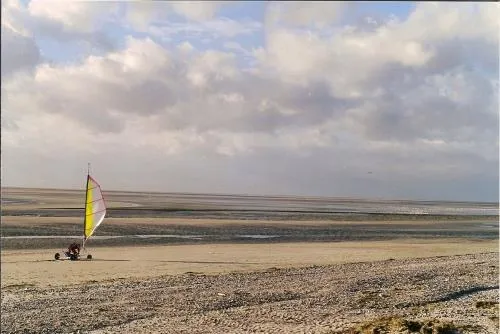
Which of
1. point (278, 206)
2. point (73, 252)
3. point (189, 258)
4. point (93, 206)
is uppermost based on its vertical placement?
point (93, 206)

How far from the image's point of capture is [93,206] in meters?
25.0

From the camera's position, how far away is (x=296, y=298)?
1388 centimetres

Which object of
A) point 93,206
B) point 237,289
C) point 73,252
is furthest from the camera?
point 93,206

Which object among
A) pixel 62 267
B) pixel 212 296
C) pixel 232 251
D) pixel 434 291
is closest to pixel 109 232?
pixel 232 251

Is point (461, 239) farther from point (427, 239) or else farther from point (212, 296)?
point (212, 296)

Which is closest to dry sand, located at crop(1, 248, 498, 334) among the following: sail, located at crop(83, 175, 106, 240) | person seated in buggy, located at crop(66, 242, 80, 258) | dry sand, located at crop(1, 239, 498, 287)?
dry sand, located at crop(1, 239, 498, 287)

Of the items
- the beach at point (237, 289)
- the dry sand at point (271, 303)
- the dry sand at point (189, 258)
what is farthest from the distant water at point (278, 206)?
the dry sand at point (271, 303)

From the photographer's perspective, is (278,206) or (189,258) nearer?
(189,258)

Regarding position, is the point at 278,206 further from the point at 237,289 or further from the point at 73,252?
the point at 237,289

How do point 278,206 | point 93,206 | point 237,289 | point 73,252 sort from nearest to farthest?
point 237,289 < point 73,252 < point 93,206 < point 278,206

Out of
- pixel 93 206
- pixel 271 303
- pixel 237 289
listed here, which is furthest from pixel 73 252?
pixel 271 303

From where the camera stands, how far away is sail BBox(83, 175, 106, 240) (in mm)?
24438

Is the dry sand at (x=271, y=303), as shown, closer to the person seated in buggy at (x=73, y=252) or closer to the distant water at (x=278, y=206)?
the person seated in buggy at (x=73, y=252)

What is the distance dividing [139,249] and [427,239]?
73.3ft
